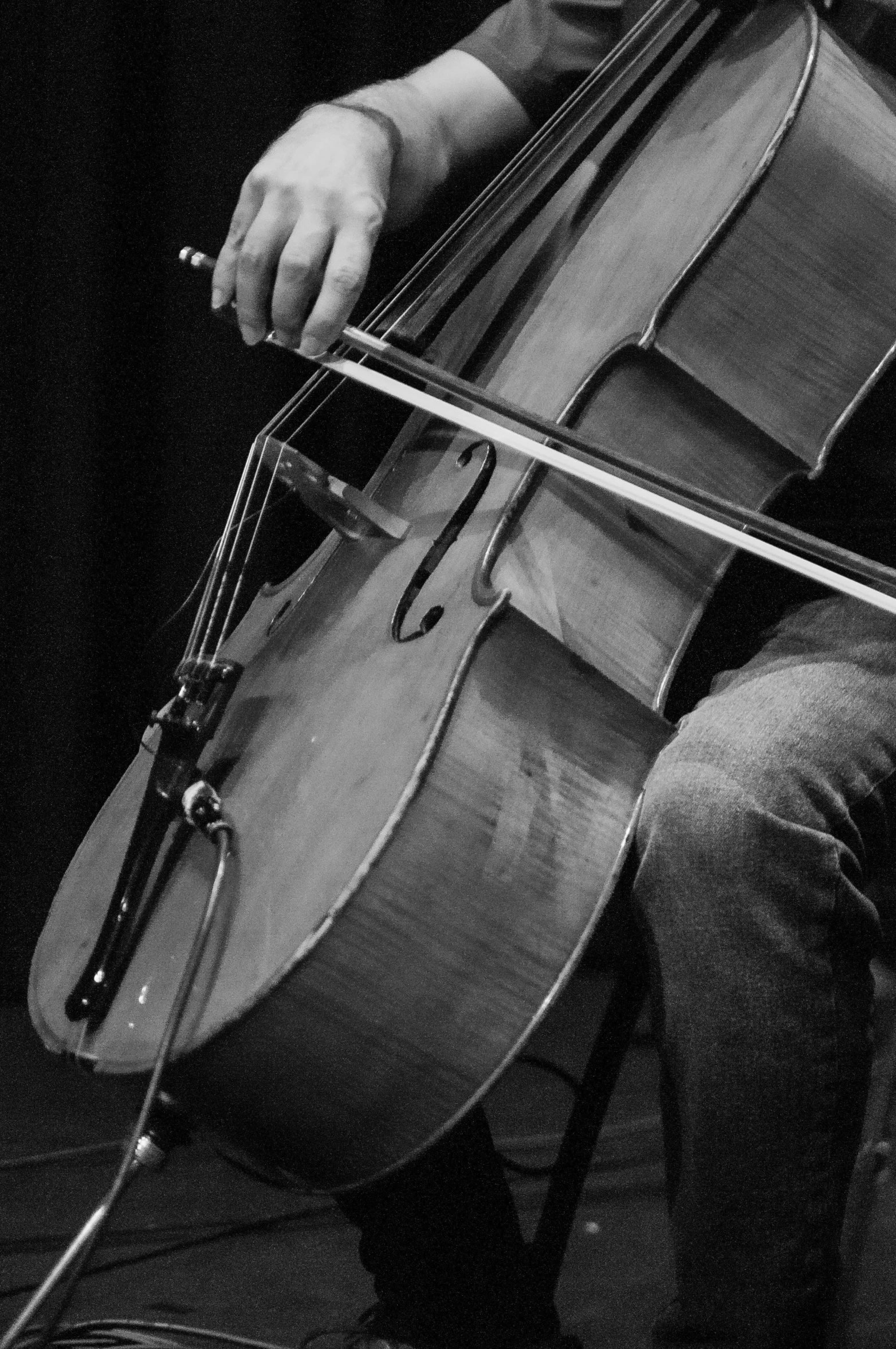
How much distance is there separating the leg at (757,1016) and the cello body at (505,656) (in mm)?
51

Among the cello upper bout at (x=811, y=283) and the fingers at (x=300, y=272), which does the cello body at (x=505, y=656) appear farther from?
the fingers at (x=300, y=272)

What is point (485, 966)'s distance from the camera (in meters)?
0.71

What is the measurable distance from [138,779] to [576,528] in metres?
0.36

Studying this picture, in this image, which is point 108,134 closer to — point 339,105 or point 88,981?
point 339,105

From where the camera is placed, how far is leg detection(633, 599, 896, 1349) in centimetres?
72

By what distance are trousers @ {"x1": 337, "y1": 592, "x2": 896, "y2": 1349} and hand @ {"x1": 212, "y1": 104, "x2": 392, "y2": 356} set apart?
35cm

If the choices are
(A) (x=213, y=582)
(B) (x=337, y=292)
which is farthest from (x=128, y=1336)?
(B) (x=337, y=292)

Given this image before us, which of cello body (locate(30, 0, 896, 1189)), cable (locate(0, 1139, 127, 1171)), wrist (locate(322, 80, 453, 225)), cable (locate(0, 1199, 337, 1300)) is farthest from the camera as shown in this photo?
cable (locate(0, 1139, 127, 1171))

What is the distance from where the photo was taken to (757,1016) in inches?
28.3

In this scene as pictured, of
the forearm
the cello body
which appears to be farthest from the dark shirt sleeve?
the cello body

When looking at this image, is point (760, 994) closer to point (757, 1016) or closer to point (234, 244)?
point (757, 1016)

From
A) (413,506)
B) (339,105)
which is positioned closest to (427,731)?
(413,506)

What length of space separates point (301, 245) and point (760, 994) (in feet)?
1.72

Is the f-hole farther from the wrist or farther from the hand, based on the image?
the wrist
